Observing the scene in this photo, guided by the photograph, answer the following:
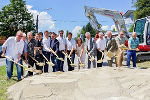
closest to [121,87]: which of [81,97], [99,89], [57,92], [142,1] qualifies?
[99,89]

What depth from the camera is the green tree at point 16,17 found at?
2747cm

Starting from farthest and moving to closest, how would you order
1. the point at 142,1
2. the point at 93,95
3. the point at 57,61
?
the point at 142,1 < the point at 57,61 < the point at 93,95

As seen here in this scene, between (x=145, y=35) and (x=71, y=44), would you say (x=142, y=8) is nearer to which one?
(x=145, y=35)

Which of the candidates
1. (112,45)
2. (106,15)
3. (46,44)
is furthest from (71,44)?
(106,15)

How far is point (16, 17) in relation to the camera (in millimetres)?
28344

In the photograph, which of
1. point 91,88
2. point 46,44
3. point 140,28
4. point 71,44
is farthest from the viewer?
point 140,28

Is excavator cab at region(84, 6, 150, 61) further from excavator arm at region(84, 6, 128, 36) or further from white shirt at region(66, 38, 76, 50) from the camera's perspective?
white shirt at region(66, 38, 76, 50)

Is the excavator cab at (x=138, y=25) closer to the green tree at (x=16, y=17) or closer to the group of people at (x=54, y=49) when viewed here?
the group of people at (x=54, y=49)

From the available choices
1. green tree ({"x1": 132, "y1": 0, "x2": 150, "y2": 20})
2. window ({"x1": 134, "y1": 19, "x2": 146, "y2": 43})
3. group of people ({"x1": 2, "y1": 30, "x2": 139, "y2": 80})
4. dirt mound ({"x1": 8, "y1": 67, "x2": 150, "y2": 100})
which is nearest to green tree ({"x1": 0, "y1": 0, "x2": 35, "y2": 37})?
green tree ({"x1": 132, "y1": 0, "x2": 150, "y2": 20})

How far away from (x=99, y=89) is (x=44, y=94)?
102 cm

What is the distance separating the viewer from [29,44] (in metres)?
5.86

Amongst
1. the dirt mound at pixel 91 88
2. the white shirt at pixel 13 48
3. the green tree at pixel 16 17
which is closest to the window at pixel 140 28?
the dirt mound at pixel 91 88

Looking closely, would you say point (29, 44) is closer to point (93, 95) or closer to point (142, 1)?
point (93, 95)

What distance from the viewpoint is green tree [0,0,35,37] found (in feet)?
90.1
